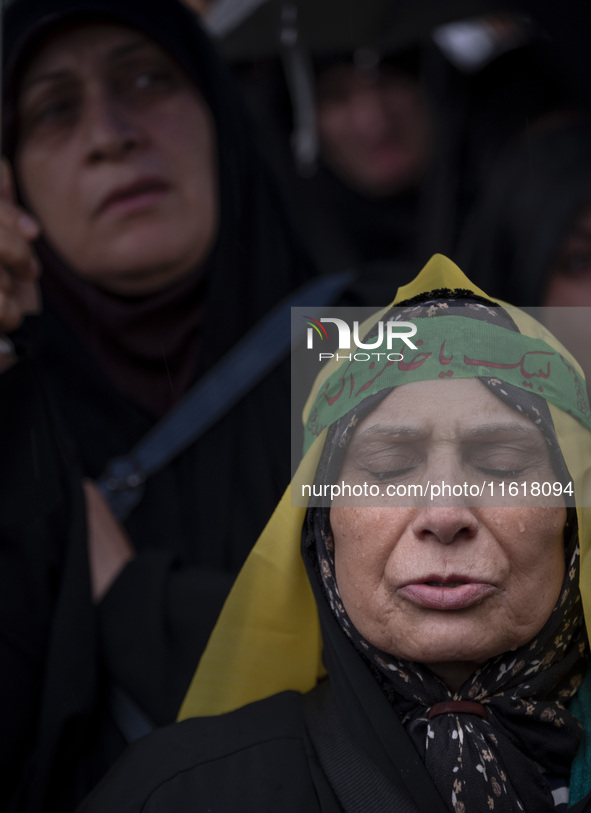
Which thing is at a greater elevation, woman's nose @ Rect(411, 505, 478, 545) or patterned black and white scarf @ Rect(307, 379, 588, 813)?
woman's nose @ Rect(411, 505, 478, 545)

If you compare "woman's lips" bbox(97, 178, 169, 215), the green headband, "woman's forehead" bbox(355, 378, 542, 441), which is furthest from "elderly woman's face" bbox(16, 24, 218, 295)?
"woman's forehead" bbox(355, 378, 542, 441)

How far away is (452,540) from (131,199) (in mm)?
1131

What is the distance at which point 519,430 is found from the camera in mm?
1318

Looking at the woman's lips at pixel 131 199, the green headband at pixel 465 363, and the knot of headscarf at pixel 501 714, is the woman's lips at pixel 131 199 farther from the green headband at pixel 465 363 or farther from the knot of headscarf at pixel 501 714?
the knot of headscarf at pixel 501 714

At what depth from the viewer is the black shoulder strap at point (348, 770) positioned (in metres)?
1.35

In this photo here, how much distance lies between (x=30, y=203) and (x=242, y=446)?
85cm

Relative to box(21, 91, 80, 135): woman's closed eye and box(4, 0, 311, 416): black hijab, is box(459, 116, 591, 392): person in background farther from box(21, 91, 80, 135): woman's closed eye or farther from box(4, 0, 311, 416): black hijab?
box(21, 91, 80, 135): woman's closed eye

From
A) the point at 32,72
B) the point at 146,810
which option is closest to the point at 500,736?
the point at 146,810

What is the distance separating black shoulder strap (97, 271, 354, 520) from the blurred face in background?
132 centimetres

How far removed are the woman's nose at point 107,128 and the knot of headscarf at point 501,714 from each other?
3.36ft

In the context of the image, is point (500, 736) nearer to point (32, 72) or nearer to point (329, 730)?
point (329, 730)

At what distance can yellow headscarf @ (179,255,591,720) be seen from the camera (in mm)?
1442

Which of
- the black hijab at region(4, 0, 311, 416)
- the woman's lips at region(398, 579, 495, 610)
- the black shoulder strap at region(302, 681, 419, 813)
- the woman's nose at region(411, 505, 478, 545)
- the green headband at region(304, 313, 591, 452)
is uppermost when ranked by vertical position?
the black hijab at region(4, 0, 311, 416)

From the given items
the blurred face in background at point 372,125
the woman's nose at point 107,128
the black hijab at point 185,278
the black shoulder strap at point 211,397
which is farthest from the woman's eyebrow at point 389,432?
the blurred face in background at point 372,125
